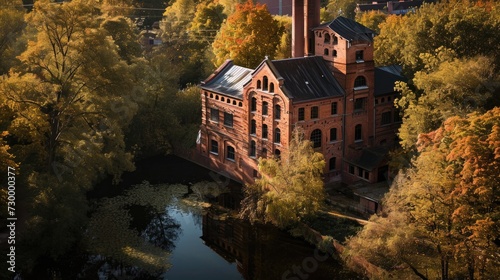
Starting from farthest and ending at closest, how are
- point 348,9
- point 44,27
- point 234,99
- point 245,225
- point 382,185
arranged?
point 348,9
point 234,99
point 382,185
point 245,225
point 44,27

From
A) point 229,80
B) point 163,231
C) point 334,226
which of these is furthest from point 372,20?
point 163,231

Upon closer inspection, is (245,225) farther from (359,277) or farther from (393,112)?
(393,112)

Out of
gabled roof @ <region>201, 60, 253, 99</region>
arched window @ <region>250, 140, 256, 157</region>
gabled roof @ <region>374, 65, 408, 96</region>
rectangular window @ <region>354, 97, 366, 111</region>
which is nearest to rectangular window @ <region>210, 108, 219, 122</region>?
gabled roof @ <region>201, 60, 253, 99</region>

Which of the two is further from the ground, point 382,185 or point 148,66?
point 148,66

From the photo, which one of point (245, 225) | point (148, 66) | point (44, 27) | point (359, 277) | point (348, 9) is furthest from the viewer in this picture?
point (348, 9)

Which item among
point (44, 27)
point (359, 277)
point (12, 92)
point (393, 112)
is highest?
point (44, 27)

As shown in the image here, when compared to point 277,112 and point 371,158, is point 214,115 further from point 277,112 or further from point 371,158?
point 371,158

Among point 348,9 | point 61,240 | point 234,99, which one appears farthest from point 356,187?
point 348,9

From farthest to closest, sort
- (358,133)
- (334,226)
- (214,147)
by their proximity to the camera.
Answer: (214,147) < (358,133) < (334,226)
